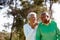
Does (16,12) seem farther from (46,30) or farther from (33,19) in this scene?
(46,30)

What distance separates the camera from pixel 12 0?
4.07 m

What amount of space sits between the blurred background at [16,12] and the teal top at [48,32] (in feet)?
5.99

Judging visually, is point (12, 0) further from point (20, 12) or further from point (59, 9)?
point (59, 9)

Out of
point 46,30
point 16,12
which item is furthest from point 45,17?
point 16,12

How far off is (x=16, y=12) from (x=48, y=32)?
2098 mm

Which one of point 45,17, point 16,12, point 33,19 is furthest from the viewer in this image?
point 16,12

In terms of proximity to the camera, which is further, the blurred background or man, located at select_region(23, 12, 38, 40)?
the blurred background

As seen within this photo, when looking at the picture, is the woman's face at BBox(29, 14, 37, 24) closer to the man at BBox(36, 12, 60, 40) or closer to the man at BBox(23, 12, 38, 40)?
the man at BBox(23, 12, 38, 40)

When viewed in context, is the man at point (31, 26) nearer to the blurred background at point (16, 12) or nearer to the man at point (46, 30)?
the man at point (46, 30)

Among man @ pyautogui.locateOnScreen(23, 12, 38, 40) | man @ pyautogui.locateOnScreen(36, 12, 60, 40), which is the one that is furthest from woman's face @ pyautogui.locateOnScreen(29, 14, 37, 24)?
man @ pyautogui.locateOnScreen(36, 12, 60, 40)

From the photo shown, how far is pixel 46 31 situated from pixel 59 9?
1955 millimetres

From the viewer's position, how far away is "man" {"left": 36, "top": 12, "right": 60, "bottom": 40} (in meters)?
2.11

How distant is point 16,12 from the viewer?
4.11 metres

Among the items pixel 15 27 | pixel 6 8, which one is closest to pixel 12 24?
pixel 15 27
